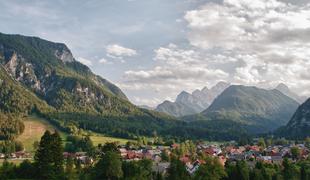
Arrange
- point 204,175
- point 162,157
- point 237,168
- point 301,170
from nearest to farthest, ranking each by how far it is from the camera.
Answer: point 204,175 < point 237,168 < point 301,170 < point 162,157

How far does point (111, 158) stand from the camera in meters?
110

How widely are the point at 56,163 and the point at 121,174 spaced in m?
22.2

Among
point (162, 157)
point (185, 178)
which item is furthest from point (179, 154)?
point (185, 178)

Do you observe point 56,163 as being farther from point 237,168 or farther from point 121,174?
point 237,168

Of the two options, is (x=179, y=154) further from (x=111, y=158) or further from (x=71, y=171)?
(x=71, y=171)

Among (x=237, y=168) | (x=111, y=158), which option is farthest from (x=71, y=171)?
(x=237, y=168)

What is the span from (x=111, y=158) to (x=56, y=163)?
1917 centimetres

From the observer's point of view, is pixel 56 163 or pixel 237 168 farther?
pixel 237 168

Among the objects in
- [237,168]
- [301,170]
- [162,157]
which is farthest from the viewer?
[162,157]

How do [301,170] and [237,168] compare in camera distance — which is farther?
[301,170]

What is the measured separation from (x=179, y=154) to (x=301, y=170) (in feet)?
260

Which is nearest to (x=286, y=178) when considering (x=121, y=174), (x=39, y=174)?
(x=121, y=174)

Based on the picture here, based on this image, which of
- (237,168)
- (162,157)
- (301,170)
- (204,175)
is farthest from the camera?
(162,157)

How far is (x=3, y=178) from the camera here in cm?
9619
